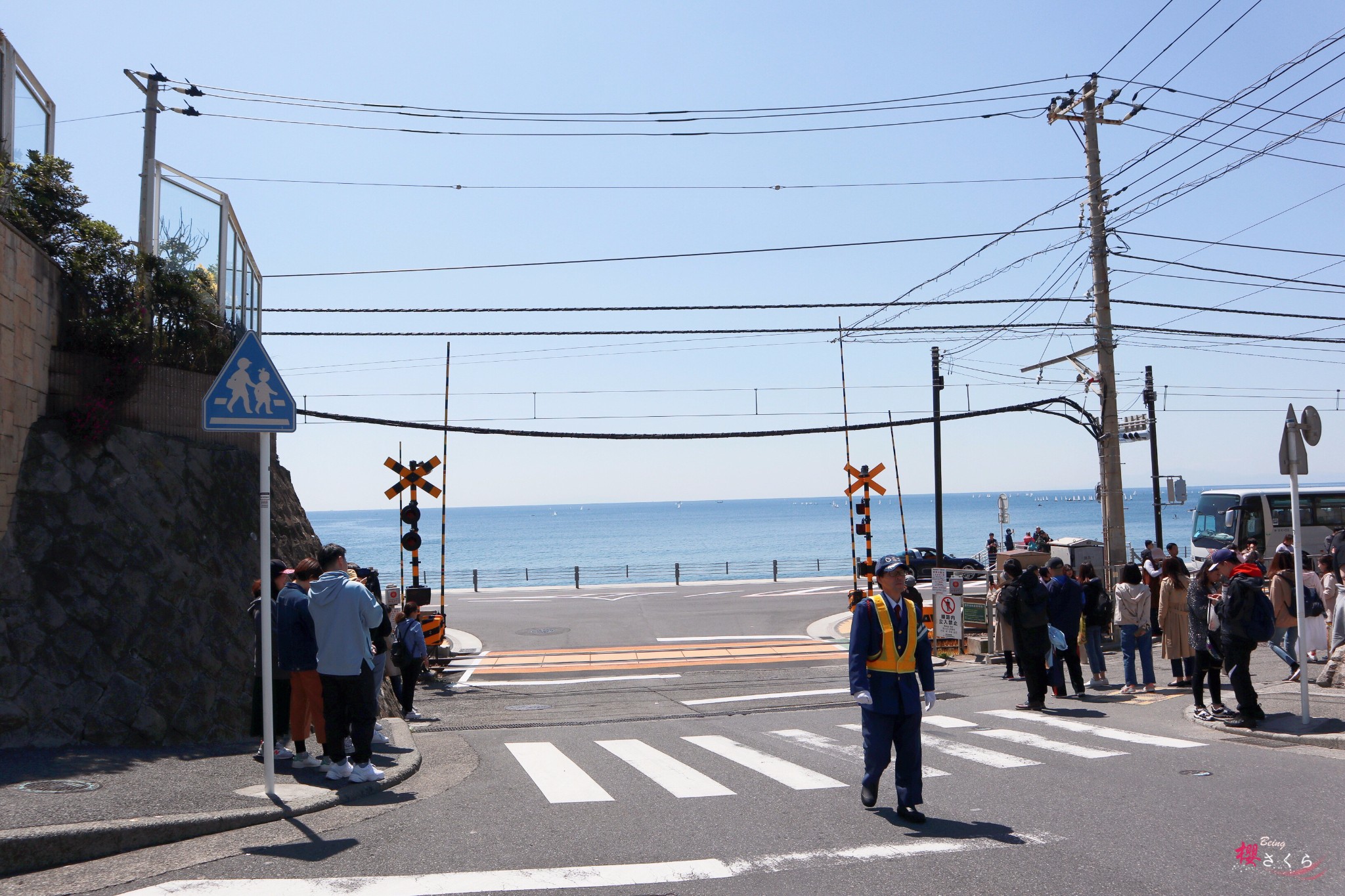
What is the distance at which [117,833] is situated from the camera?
5.70 m

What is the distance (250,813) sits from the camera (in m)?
6.32

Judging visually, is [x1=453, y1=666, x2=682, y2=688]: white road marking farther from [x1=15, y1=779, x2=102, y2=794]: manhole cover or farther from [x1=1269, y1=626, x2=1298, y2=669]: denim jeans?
[x1=15, y1=779, x2=102, y2=794]: manhole cover

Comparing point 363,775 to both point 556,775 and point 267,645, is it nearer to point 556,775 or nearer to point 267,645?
point 267,645

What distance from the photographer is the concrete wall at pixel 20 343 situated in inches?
343

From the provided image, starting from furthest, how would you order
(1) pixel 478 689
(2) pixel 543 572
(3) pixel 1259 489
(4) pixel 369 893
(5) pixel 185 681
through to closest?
(2) pixel 543 572 → (3) pixel 1259 489 → (1) pixel 478 689 → (5) pixel 185 681 → (4) pixel 369 893

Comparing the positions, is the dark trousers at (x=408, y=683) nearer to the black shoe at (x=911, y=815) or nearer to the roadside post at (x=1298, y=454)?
the black shoe at (x=911, y=815)

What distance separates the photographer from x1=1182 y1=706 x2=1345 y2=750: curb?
8.77 meters

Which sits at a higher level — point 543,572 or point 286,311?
point 286,311

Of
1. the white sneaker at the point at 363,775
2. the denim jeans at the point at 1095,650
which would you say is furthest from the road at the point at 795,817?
the denim jeans at the point at 1095,650

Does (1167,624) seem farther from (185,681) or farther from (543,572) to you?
(543,572)

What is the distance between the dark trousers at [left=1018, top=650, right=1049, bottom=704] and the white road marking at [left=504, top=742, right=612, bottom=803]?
5829mm

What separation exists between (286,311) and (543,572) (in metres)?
66.8

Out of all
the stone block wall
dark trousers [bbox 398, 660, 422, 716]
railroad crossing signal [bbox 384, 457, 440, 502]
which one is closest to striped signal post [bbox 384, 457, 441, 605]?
railroad crossing signal [bbox 384, 457, 440, 502]

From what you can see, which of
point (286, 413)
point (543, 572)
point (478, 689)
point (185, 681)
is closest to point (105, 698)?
point (185, 681)
